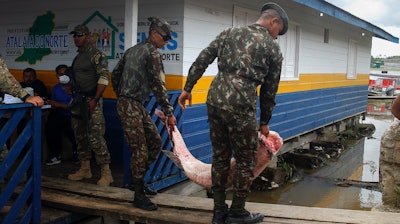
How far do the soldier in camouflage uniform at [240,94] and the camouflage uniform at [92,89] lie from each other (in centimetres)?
151

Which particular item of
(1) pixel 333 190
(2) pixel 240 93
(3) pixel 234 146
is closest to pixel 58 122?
(3) pixel 234 146

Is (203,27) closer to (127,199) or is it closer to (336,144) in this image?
(127,199)

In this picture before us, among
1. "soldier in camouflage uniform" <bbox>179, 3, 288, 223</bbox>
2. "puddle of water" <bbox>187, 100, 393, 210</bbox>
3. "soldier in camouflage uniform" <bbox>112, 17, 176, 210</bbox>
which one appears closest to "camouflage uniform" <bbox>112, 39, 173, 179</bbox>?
"soldier in camouflage uniform" <bbox>112, 17, 176, 210</bbox>

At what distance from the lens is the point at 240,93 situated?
339cm

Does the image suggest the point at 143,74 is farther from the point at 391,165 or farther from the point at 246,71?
the point at 391,165

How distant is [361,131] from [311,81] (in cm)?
558

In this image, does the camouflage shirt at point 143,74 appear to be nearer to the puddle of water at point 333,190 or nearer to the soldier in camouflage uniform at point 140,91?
the soldier in camouflage uniform at point 140,91

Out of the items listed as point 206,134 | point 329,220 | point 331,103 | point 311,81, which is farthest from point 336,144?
point 329,220

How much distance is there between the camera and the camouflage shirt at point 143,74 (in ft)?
13.0

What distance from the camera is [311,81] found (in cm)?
1015

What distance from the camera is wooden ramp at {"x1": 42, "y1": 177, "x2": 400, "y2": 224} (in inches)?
153

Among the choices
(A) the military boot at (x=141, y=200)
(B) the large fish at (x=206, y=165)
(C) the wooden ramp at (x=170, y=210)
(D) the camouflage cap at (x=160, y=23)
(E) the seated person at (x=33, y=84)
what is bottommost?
(C) the wooden ramp at (x=170, y=210)

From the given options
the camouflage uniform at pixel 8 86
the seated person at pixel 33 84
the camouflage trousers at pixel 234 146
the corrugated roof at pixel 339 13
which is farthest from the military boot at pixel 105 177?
the corrugated roof at pixel 339 13

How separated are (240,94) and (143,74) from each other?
110cm
